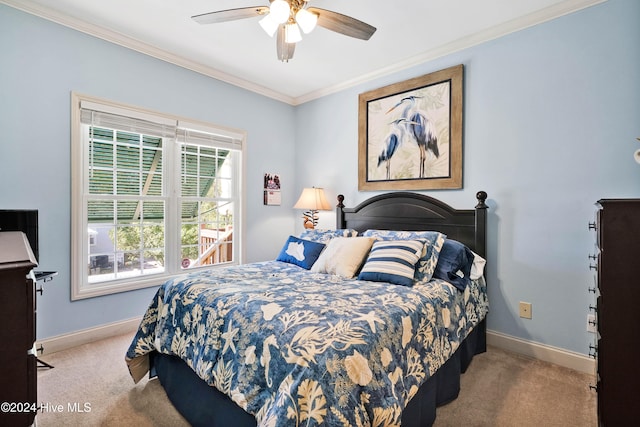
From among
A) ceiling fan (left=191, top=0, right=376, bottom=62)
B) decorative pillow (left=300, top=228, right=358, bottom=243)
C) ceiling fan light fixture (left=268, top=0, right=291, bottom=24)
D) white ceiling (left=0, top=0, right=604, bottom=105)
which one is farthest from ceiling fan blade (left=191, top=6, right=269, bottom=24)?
decorative pillow (left=300, top=228, right=358, bottom=243)

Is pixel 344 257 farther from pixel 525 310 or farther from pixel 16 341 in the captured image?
pixel 16 341

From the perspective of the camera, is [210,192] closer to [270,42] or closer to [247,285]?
[270,42]

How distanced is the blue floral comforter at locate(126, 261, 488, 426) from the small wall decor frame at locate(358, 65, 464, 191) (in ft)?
3.99

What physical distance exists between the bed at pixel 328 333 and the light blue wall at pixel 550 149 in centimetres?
24

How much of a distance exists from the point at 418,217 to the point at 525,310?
3.70ft

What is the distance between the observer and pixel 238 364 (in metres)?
1.36

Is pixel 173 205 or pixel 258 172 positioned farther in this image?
pixel 258 172

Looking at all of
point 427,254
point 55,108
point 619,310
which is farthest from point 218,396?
point 55,108

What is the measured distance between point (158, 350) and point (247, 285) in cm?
68

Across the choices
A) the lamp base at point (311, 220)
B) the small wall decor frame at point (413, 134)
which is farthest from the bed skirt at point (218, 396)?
the lamp base at point (311, 220)

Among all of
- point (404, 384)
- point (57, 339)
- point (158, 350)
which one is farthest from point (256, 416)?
point (57, 339)

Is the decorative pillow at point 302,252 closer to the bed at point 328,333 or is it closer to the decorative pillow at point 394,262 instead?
the bed at point 328,333

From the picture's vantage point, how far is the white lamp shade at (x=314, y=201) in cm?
358

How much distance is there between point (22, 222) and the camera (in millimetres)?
2066
